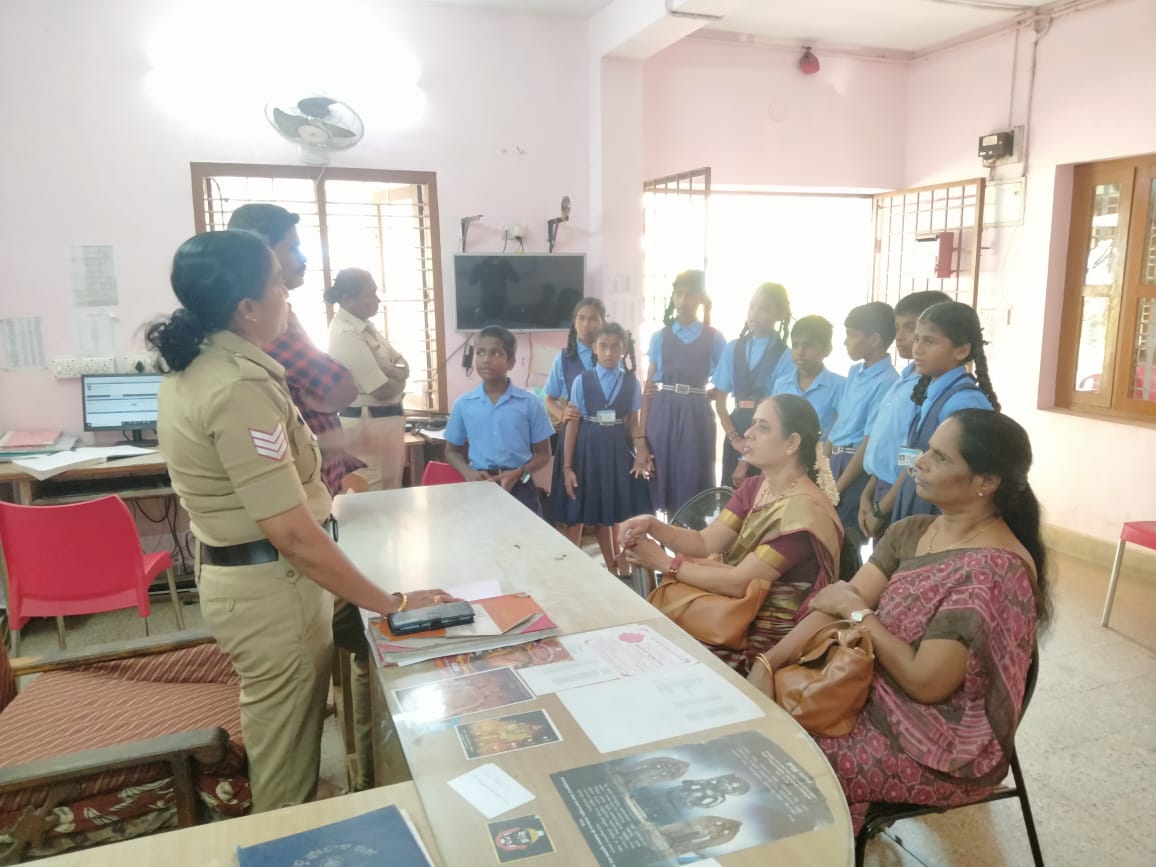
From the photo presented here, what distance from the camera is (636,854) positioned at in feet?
3.21

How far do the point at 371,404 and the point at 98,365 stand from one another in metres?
1.55

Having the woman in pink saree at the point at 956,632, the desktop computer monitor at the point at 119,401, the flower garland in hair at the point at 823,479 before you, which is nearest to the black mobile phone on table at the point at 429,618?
the woman in pink saree at the point at 956,632

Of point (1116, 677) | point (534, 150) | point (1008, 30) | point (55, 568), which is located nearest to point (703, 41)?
point (534, 150)

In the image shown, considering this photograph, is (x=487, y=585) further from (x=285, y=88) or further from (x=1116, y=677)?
(x=285, y=88)

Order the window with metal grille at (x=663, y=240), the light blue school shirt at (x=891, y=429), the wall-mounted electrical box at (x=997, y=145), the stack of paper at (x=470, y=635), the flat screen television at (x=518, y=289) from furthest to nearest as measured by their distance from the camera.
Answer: the window with metal grille at (x=663, y=240), the wall-mounted electrical box at (x=997, y=145), the flat screen television at (x=518, y=289), the light blue school shirt at (x=891, y=429), the stack of paper at (x=470, y=635)

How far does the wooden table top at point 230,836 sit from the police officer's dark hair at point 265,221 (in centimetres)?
152

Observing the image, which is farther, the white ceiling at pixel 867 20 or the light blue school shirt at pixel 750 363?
the white ceiling at pixel 867 20

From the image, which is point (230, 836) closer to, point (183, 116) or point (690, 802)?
point (690, 802)

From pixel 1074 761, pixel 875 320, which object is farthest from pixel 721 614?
pixel 875 320

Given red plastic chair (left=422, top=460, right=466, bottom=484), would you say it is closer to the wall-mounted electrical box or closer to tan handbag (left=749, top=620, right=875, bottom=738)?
tan handbag (left=749, top=620, right=875, bottom=738)

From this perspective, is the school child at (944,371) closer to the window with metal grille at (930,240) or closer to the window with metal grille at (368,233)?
the window with metal grille at (930,240)

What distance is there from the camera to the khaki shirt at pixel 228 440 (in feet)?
4.62

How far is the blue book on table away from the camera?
39.3 inches

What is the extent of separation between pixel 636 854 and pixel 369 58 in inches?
169
